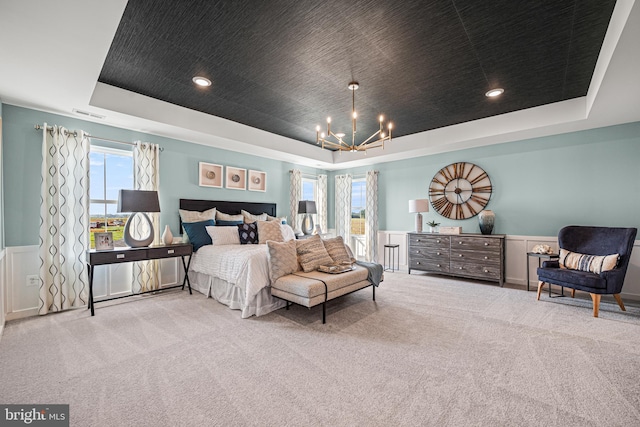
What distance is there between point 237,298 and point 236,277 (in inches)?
12.5

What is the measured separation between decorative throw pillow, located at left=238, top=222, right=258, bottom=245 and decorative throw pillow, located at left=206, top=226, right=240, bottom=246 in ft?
0.26

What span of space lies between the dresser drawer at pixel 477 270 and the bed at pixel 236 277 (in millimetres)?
3253

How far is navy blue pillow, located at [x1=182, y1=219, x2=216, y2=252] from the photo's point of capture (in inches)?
173

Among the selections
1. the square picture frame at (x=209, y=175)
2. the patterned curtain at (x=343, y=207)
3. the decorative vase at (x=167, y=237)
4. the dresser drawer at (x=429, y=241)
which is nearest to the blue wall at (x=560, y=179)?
the dresser drawer at (x=429, y=241)

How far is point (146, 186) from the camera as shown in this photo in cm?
418

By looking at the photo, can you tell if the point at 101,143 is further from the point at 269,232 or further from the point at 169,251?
the point at 269,232

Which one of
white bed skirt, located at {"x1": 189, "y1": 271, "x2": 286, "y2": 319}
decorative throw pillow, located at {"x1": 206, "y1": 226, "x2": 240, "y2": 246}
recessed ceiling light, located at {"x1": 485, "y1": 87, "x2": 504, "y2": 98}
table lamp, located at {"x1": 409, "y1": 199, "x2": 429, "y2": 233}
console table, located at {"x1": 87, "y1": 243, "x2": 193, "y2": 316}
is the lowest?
white bed skirt, located at {"x1": 189, "y1": 271, "x2": 286, "y2": 319}

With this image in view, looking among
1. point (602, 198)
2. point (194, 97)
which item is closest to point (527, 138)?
A: point (602, 198)

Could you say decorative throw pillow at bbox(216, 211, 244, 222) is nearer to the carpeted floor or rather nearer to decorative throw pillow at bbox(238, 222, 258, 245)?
decorative throw pillow at bbox(238, 222, 258, 245)

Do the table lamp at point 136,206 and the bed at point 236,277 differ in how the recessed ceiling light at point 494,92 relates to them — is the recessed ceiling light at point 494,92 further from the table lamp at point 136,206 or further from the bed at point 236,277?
the table lamp at point 136,206

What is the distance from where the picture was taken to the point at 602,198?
4113 millimetres

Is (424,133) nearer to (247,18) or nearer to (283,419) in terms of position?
(247,18)

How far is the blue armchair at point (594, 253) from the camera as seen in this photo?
324 centimetres

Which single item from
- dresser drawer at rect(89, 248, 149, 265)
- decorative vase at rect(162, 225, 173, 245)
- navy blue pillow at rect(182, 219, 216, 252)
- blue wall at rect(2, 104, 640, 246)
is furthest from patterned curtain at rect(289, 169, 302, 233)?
dresser drawer at rect(89, 248, 149, 265)
